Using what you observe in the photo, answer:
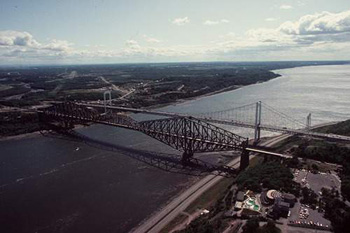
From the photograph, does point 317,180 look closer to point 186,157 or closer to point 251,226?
point 251,226

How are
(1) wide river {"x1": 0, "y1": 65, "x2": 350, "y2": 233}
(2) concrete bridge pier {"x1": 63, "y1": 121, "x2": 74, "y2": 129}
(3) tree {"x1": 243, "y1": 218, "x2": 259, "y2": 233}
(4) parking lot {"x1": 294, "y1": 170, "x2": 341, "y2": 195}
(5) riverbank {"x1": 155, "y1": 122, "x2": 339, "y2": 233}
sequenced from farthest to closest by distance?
(2) concrete bridge pier {"x1": 63, "y1": 121, "x2": 74, "y2": 129} → (1) wide river {"x1": 0, "y1": 65, "x2": 350, "y2": 233} → (5) riverbank {"x1": 155, "y1": 122, "x2": 339, "y2": 233} → (4) parking lot {"x1": 294, "y1": 170, "x2": 341, "y2": 195} → (3) tree {"x1": 243, "y1": 218, "x2": 259, "y2": 233}

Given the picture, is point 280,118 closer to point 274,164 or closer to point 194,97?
point 274,164

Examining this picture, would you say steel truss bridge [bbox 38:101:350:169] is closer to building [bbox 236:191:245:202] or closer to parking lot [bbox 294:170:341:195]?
parking lot [bbox 294:170:341:195]

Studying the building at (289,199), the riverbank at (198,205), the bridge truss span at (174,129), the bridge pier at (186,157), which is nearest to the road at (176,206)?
the riverbank at (198,205)

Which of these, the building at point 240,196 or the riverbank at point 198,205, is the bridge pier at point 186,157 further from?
the building at point 240,196

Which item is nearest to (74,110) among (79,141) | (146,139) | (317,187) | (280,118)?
(79,141)

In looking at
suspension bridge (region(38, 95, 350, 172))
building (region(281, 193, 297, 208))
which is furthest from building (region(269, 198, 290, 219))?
suspension bridge (region(38, 95, 350, 172))

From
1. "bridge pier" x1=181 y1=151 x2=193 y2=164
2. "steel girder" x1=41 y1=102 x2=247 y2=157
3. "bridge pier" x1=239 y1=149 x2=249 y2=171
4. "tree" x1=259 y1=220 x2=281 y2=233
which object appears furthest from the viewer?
"bridge pier" x1=181 y1=151 x2=193 y2=164
